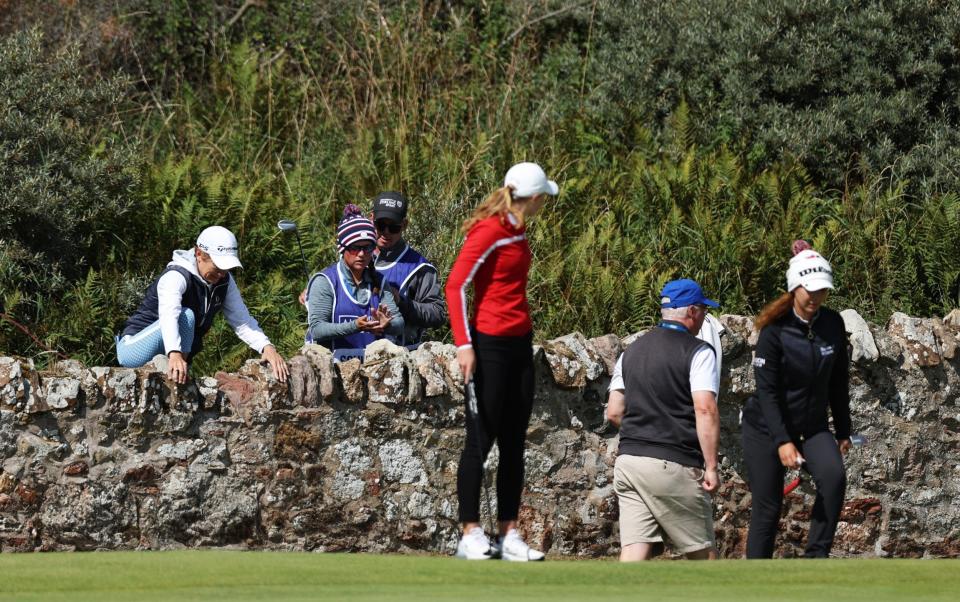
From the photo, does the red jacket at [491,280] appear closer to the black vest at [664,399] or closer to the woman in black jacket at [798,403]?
Result: the black vest at [664,399]

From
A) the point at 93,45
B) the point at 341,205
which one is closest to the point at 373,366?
the point at 341,205

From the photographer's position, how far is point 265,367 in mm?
8477

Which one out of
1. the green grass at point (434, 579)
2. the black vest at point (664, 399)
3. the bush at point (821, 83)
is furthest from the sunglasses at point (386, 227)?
the bush at point (821, 83)

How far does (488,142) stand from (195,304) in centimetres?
619

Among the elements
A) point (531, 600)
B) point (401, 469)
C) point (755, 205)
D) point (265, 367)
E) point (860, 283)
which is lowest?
point (531, 600)

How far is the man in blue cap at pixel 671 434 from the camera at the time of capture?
23.6ft

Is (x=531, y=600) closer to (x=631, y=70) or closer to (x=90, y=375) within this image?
(x=90, y=375)

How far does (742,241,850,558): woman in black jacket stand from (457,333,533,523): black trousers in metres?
1.34

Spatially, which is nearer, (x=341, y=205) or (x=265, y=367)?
(x=265, y=367)

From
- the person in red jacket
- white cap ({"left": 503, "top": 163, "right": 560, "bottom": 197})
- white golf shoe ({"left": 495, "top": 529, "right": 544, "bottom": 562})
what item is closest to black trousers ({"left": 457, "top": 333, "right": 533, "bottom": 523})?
the person in red jacket

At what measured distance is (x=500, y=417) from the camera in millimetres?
7133

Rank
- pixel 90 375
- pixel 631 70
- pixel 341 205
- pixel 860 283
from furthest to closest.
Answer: pixel 631 70 → pixel 341 205 → pixel 860 283 → pixel 90 375

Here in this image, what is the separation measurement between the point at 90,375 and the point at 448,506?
232 centimetres

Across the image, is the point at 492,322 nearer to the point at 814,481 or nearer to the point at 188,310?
the point at 814,481
